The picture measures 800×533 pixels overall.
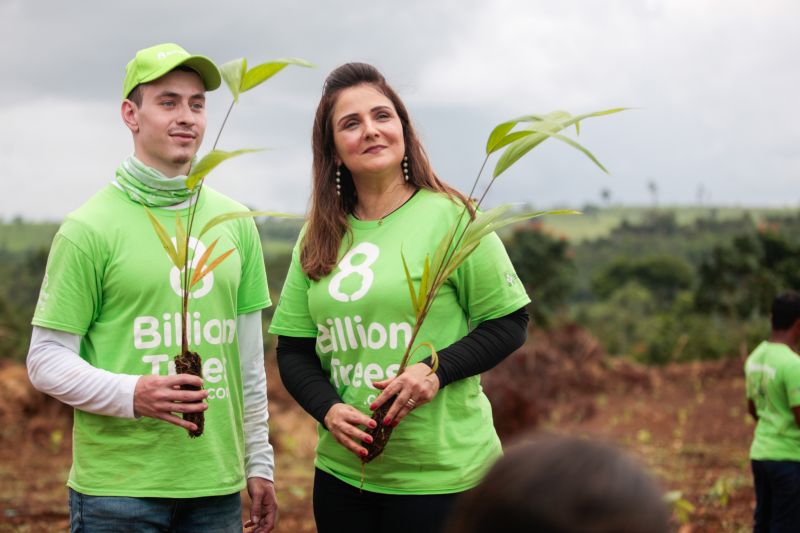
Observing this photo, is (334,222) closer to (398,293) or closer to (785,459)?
(398,293)

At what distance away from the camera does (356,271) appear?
2713 millimetres

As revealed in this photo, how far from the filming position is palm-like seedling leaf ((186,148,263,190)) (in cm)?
235

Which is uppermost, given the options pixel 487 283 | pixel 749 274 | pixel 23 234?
pixel 487 283

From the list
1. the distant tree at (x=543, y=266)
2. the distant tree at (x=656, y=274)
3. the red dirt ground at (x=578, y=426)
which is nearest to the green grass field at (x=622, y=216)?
the distant tree at (x=656, y=274)

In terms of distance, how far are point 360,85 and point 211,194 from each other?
567 millimetres

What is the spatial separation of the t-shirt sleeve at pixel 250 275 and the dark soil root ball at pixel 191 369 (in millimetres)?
376

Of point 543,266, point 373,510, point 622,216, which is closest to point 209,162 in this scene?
point 373,510

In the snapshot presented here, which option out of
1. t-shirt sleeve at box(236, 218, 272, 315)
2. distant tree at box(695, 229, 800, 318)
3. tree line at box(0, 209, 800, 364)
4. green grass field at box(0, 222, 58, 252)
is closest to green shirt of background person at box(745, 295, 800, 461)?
t-shirt sleeve at box(236, 218, 272, 315)

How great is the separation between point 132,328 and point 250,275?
17.7 inches

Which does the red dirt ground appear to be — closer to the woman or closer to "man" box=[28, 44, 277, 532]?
the woman

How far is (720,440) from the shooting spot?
475 inches

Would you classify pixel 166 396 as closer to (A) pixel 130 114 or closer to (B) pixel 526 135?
(A) pixel 130 114

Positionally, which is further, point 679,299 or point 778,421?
point 679,299

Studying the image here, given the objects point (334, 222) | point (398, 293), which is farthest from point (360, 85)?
point (398, 293)
